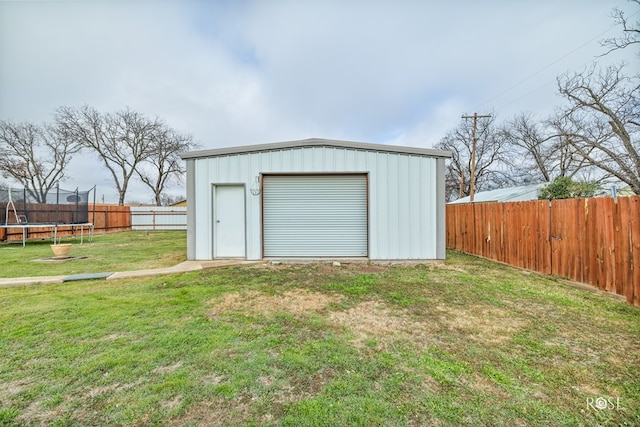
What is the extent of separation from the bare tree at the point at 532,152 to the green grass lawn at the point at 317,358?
21413 mm

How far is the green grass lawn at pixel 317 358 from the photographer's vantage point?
1743mm

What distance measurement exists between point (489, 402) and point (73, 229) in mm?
18557

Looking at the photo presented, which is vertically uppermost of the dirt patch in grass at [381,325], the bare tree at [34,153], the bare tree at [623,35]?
the bare tree at [623,35]

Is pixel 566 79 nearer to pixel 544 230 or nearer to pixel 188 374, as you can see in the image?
pixel 544 230

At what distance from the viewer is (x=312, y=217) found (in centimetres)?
714

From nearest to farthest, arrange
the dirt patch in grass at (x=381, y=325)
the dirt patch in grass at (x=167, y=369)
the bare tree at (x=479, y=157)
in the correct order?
the dirt patch in grass at (x=167, y=369) < the dirt patch in grass at (x=381, y=325) < the bare tree at (x=479, y=157)

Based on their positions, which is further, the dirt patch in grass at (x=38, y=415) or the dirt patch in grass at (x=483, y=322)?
the dirt patch in grass at (x=483, y=322)

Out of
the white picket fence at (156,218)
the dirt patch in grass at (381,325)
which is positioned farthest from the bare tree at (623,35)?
the white picket fence at (156,218)

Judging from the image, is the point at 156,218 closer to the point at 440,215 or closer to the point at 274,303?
the point at 274,303

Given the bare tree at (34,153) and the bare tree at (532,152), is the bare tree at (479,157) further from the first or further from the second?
the bare tree at (34,153)

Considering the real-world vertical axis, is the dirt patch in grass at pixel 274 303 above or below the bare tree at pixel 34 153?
below

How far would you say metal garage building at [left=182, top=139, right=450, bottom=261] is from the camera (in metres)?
6.79

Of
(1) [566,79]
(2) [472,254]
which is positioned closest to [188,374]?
(2) [472,254]

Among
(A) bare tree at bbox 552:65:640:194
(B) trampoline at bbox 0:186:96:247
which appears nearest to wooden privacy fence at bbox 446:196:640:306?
(A) bare tree at bbox 552:65:640:194
